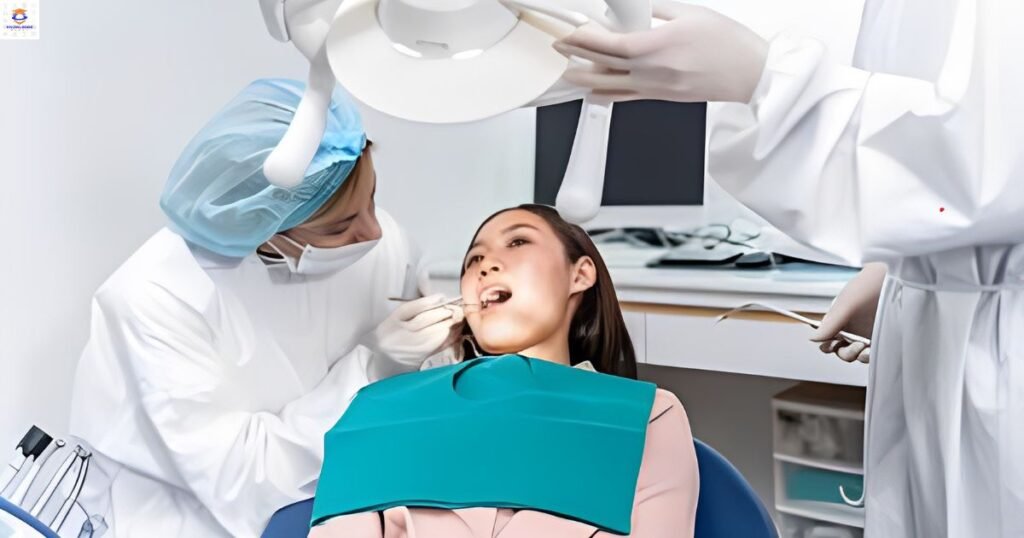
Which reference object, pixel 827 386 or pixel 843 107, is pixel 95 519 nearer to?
pixel 843 107

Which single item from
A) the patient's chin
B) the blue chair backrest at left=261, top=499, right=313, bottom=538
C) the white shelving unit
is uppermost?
the patient's chin

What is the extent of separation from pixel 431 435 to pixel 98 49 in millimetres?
1082

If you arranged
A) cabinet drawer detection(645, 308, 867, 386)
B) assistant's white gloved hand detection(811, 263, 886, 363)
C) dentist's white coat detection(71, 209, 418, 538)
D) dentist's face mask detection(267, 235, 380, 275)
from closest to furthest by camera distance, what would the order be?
assistant's white gloved hand detection(811, 263, 886, 363) < dentist's white coat detection(71, 209, 418, 538) < dentist's face mask detection(267, 235, 380, 275) < cabinet drawer detection(645, 308, 867, 386)

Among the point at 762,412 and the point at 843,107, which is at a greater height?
the point at 843,107

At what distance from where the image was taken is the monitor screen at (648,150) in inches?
97.0

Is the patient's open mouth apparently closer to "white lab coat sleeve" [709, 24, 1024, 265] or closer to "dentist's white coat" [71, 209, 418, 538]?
"dentist's white coat" [71, 209, 418, 538]

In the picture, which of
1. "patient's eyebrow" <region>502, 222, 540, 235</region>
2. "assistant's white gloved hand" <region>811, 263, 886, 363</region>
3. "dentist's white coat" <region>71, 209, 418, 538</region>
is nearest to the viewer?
"assistant's white gloved hand" <region>811, 263, 886, 363</region>

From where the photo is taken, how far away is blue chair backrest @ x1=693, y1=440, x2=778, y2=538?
1182 mm

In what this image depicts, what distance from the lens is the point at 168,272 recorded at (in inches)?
55.2

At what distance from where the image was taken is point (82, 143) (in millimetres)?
1646

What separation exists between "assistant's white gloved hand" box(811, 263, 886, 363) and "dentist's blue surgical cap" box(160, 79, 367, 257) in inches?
31.9

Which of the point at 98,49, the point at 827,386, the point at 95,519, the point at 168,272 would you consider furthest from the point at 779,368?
the point at 98,49

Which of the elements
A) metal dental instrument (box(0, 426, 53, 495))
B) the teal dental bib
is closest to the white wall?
metal dental instrument (box(0, 426, 53, 495))

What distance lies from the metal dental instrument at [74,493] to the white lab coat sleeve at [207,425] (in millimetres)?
166
